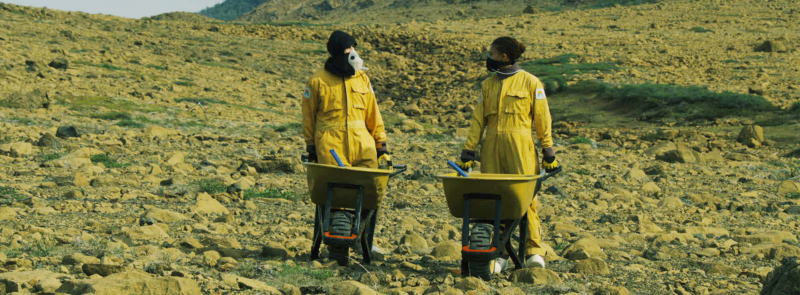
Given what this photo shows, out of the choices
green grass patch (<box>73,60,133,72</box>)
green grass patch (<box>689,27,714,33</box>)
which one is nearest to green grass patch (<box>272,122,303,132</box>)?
green grass patch (<box>73,60,133,72</box>)

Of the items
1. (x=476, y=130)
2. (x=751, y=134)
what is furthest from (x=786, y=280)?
(x=751, y=134)

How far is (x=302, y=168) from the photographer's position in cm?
1110

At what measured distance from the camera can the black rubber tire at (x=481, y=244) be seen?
510 centimetres

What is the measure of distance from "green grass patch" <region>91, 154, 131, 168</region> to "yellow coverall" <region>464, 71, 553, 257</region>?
6480 mm

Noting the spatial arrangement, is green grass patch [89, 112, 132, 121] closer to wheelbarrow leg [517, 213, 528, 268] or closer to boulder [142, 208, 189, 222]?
boulder [142, 208, 189, 222]

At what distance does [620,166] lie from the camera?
1238 cm

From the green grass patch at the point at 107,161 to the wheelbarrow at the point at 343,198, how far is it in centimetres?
586

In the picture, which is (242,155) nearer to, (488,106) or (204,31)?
(488,106)

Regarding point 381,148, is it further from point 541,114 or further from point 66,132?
point 66,132

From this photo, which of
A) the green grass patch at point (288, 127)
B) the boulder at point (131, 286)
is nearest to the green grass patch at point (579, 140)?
the green grass patch at point (288, 127)

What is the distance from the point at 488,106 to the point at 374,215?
1.18m

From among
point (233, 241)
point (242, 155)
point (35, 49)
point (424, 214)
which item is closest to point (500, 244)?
point (233, 241)

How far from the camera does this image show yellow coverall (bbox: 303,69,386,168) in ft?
18.2

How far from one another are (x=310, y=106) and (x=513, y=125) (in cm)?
147
